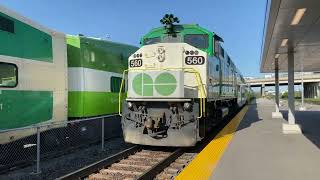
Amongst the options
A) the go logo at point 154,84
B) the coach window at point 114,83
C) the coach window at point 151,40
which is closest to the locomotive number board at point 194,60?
the go logo at point 154,84

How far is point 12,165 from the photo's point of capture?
337 inches

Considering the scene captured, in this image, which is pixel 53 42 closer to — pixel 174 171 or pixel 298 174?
pixel 174 171

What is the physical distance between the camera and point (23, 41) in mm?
9266

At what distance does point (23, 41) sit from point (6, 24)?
667 millimetres

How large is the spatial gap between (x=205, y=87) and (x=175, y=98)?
1.01 metres

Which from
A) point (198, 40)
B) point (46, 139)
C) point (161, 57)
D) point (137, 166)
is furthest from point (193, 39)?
point (46, 139)

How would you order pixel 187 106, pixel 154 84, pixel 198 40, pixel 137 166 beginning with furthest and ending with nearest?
pixel 198 40 → pixel 154 84 → pixel 187 106 → pixel 137 166

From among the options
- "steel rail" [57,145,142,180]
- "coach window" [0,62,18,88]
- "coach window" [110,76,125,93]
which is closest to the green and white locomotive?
"steel rail" [57,145,142,180]

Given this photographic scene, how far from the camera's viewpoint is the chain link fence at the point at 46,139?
860 centimetres

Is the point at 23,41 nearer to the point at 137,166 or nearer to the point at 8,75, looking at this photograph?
the point at 8,75

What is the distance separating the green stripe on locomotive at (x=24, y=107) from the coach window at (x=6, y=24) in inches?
54.1

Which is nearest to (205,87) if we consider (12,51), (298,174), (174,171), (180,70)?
(180,70)

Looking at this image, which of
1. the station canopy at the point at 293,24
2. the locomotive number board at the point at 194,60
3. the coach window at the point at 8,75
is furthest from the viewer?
the locomotive number board at the point at 194,60

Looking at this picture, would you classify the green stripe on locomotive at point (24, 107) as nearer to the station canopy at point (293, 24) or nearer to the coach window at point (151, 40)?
the coach window at point (151, 40)
